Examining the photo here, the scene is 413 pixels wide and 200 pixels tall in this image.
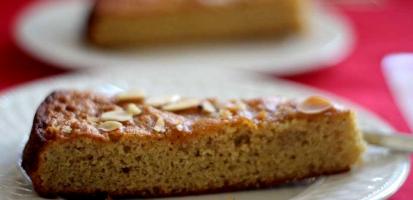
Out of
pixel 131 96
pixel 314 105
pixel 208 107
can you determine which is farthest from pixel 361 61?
pixel 131 96

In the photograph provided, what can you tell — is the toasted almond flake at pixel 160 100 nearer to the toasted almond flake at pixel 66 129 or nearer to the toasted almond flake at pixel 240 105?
the toasted almond flake at pixel 240 105

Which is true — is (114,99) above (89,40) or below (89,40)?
below

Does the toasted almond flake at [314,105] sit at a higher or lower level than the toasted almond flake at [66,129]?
higher

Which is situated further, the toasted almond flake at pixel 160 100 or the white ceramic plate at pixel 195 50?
the white ceramic plate at pixel 195 50

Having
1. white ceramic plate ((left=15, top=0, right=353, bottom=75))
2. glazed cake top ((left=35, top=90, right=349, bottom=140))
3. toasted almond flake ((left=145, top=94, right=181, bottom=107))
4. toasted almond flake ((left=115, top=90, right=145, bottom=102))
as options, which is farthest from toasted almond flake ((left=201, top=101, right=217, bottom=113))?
white ceramic plate ((left=15, top=0, right=353, bottom=75))

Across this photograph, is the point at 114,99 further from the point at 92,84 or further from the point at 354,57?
the point at 354,57

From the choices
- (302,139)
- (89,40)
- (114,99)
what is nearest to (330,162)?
(302,139)

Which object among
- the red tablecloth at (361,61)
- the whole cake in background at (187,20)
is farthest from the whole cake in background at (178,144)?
the whole cake in background at (187,20)
